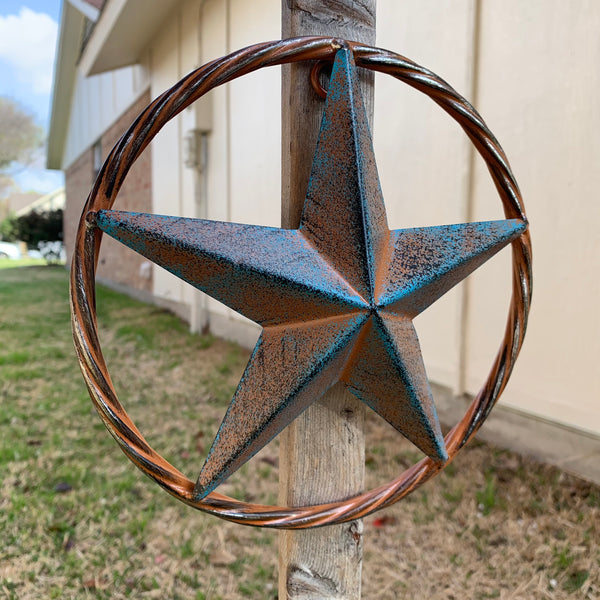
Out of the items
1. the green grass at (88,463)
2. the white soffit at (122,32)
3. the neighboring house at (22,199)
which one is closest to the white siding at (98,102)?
the white soffit at (122,32)

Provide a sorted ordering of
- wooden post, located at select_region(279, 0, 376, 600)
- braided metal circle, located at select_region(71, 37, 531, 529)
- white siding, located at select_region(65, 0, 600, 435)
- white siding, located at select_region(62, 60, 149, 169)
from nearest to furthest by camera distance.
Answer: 1. braided metal circle, located at select_region(71, 37, 531, 529)
2. wooden post, located at select_region(279, 0, 376, 600)
3. white siding, located at select_region(65, 0, 600, 435)
4. white siding, located at select_region(62, 60, 149, 169)

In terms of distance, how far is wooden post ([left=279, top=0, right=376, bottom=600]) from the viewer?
3.07ft

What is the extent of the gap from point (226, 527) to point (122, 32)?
6.86m

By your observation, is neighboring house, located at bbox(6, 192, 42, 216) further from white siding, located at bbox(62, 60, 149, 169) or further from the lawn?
the lawn

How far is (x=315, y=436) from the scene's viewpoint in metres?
0.98

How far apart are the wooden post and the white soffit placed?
600cm

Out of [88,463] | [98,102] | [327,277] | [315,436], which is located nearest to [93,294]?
[327,277]

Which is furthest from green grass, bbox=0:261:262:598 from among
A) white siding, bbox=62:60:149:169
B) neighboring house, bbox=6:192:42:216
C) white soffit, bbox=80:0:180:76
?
A: neighboring house, bbox=6:192:42:216

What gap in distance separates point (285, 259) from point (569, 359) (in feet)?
6.42

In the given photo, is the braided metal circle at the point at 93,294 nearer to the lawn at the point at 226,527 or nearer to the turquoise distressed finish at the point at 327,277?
the turquoise distressed finish at the point at 327,277

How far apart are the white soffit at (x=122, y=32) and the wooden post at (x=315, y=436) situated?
6.00 metres

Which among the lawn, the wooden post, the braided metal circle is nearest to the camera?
the braided metal circle

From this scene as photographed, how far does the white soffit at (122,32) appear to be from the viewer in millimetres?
6016

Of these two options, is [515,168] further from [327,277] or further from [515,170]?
[327,277]
